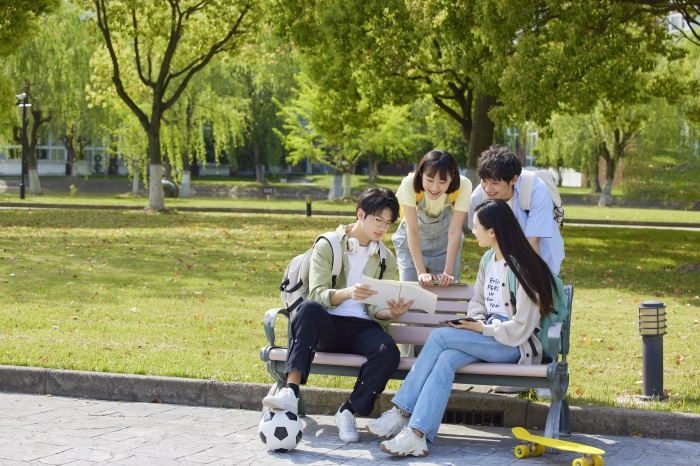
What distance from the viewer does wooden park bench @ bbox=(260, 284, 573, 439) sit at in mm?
6023

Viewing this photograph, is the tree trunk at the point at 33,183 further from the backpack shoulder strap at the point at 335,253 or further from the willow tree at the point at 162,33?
the backpack shoulder strap at the point at 335,253

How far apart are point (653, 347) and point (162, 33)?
2767 centimetres

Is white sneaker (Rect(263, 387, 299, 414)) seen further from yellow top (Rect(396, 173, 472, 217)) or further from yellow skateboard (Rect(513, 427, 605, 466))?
yellow top (Rect(396, 173, 472, 217))

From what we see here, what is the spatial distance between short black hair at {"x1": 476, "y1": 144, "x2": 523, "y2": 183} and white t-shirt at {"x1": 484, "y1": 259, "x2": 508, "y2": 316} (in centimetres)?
56

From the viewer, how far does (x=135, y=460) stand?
18.7 ft

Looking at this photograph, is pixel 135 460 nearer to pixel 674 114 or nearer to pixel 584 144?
pixel 674 114

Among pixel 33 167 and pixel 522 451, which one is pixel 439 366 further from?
pixel 33 167

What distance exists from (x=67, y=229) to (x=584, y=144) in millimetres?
30701

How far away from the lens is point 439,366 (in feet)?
20.0

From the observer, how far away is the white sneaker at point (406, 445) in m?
5.82

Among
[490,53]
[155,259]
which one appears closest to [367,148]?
[490,53]

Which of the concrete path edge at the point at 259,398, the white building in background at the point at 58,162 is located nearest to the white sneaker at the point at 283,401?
the concrete path edge at the point at 259,398

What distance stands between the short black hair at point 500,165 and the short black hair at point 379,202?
1.88 feet

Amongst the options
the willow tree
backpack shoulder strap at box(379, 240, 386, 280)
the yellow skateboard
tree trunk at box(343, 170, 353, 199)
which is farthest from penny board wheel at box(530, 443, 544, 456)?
tree trunk at box(343, 170, 353, 199)
